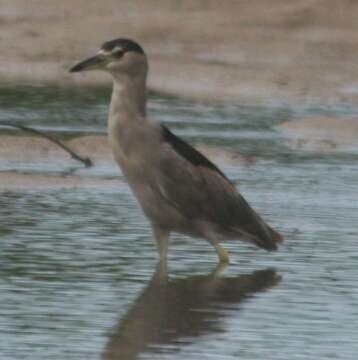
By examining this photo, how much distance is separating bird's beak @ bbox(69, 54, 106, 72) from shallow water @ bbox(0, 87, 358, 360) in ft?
3.50

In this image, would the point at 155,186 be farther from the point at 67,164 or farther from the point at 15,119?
the point at 15,119

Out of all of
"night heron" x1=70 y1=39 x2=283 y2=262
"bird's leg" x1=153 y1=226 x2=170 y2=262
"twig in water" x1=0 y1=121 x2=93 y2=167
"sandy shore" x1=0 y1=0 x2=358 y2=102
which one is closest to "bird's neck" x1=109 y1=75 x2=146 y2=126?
"night heron" x1=70 y1=39 x2=283 y2=262

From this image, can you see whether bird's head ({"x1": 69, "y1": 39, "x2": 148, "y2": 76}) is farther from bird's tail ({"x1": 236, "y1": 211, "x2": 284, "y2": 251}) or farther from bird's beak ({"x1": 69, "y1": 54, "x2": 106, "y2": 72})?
bird's tail ({"x1": 236, "y1": 211, "x2": 284, "y2": 251})

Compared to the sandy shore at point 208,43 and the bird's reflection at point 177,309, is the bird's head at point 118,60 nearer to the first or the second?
the bird's reflection at point 177,309

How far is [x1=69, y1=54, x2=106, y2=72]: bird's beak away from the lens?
10.9 m

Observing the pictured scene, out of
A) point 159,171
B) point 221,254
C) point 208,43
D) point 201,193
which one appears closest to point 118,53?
point 159,171

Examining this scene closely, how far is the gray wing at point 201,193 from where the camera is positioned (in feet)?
36.3

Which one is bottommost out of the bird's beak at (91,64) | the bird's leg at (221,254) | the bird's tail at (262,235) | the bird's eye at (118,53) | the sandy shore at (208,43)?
the sandy shore at (208,43)

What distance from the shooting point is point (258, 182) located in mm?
14562

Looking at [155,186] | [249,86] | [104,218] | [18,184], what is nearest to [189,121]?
[249,86]

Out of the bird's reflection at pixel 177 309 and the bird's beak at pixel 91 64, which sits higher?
the bird's beak at pixel 91 64

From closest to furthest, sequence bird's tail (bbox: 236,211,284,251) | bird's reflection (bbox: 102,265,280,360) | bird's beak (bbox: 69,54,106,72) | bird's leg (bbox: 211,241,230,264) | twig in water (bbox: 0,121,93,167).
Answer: bird's reflection (bbox: 102,265,280,360) < bird's beak (bbox: 69,54,106,72) < bird's leg (bbox: 211,241,230,264) < bird's tail (bbox: 236,211,284,251) < twig in water (bbox: 0,121,93,167)

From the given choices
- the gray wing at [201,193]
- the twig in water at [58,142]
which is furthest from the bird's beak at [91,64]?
the twig in water at [58,142]

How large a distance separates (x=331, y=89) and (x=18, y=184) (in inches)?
321
